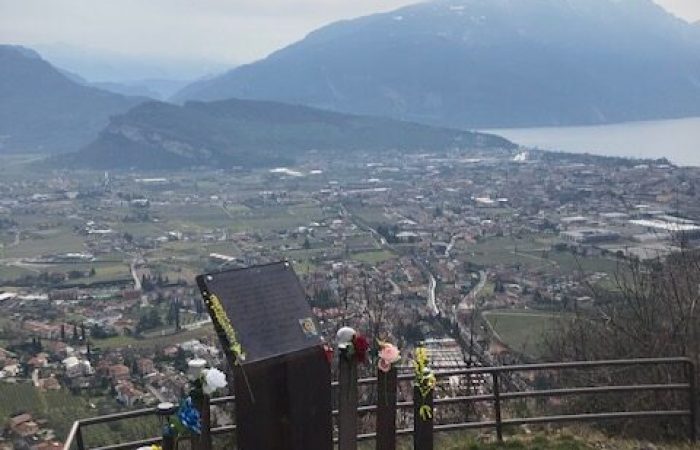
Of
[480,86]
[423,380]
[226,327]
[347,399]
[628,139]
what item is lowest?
[628,139]

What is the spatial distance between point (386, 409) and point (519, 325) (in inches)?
703

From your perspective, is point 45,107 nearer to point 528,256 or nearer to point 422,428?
point 528,256

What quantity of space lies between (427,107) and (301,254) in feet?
434

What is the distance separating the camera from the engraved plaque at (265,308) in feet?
18.5

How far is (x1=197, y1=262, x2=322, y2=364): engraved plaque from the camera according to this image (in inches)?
223

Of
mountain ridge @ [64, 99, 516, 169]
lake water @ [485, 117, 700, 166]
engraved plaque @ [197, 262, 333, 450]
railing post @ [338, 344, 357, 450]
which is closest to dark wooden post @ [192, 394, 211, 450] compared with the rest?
engraved plaque @ [197, 262, 333, 450]

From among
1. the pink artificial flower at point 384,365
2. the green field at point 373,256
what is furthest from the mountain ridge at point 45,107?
the pink artificial flower at point 384,365

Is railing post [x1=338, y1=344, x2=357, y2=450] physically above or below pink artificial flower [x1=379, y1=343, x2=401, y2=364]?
below

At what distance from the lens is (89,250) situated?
4684cm

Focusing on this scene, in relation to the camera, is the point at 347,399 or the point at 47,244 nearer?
the point at 347,399

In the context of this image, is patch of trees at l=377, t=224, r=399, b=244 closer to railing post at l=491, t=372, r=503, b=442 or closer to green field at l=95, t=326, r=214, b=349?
green field at l=95, t=326, r=214, b=349

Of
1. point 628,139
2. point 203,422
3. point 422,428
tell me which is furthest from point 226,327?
point 628,139

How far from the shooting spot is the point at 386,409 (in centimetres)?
609

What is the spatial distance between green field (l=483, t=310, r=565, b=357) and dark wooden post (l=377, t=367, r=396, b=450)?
1346 cm
